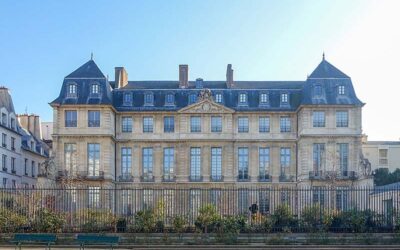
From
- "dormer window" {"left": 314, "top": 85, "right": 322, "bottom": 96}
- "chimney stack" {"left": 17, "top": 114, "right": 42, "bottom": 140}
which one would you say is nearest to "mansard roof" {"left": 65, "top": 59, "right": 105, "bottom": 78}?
"chimney stack" {"left": 17, "top": 114, "right": 42, "bottom": 140}

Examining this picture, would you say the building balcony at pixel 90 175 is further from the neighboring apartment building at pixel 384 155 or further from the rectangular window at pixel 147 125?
the neighboring apartment building at pixel 384 155

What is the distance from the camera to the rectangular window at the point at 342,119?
154ft

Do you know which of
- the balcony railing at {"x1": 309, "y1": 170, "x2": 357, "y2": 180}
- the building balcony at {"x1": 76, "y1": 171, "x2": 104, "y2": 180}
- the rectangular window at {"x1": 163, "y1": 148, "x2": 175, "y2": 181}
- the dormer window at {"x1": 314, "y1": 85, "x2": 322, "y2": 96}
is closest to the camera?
the balcony railing at {"x1": 309, "y1": 170, "x2": 357, "y2": 180}

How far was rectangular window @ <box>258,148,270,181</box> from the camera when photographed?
159 ft

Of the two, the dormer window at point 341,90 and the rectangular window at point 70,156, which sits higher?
the dormer window at point 341,90

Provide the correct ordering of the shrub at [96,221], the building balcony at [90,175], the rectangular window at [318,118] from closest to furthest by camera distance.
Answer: the shrub at [96,221] < the building balcony at [90,175] < the rectangular window at [318,118]

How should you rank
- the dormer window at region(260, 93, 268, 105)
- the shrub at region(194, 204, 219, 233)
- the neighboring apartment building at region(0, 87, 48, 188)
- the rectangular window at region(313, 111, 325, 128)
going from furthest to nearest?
the dormer window at region(260, 93, 268, 105)
the neighboring apartment building at region(0, 87, 48, 188)
the rectangular window at region(313, 111, 325, 128)
the shrub at region(194, 204, 219, 233)

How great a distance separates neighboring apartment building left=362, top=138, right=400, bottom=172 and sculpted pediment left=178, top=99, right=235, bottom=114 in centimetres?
2424

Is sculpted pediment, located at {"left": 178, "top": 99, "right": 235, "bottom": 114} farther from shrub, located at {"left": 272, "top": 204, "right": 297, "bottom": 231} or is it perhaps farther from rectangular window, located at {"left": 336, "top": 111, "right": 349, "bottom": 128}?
shrub, located at {"left": 272, "top": 204, "right": 297, "bottom": 231}

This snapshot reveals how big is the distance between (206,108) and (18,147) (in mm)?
16399

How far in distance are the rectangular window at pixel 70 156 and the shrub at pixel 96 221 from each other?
2318cm

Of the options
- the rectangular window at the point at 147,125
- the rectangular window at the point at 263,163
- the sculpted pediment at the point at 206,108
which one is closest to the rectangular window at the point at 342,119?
the rectangular window at the point at 263,163

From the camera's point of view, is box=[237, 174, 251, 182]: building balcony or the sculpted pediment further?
the sculpted pediment

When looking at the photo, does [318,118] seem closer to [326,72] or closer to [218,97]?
[326,72]
